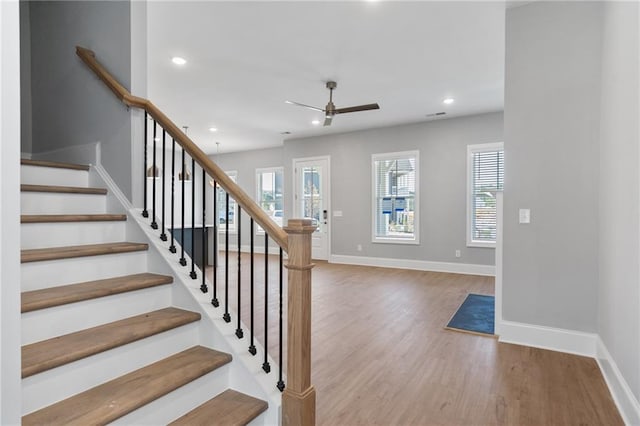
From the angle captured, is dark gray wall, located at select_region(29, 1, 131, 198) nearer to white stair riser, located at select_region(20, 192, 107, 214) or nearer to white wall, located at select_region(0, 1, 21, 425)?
white stair riser, located at select_region(20, 192, 107, 214)

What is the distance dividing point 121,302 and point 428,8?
10.1ft

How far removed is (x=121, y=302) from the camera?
181 centimetres

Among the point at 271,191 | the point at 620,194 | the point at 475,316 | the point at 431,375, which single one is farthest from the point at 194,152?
the point at 271,191

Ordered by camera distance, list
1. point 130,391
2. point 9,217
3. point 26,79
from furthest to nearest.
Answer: point 26,79 < point 130,391 < point 9,217

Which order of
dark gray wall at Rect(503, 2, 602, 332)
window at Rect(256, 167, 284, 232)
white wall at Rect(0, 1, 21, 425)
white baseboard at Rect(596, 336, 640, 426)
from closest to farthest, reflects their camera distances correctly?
white wall at Rect(0, 1, 21, 425) < white baseboard at Rect(596, 336, 640, 426) < dark gray wall at Rect(503, 2, 602, 332) < window at Rect(256, 167, 284, 232)

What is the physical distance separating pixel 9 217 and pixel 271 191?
823 centimetres

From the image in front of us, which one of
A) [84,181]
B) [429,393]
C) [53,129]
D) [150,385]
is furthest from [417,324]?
[53,129]

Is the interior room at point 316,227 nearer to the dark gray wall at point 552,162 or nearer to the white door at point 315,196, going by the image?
the dark gray wall at point 552,162

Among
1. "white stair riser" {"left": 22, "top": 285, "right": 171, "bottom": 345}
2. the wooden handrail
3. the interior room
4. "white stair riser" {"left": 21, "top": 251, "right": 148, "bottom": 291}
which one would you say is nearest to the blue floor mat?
the interior room

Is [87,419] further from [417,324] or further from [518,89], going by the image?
[518,89]

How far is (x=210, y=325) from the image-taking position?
1869 mm

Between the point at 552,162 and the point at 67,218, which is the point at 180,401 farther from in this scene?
the point at 552,162

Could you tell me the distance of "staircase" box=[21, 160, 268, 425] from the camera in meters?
1.35

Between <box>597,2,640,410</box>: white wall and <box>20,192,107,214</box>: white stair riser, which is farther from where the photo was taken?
<box>20,192,107,214</box>: white stair riser
